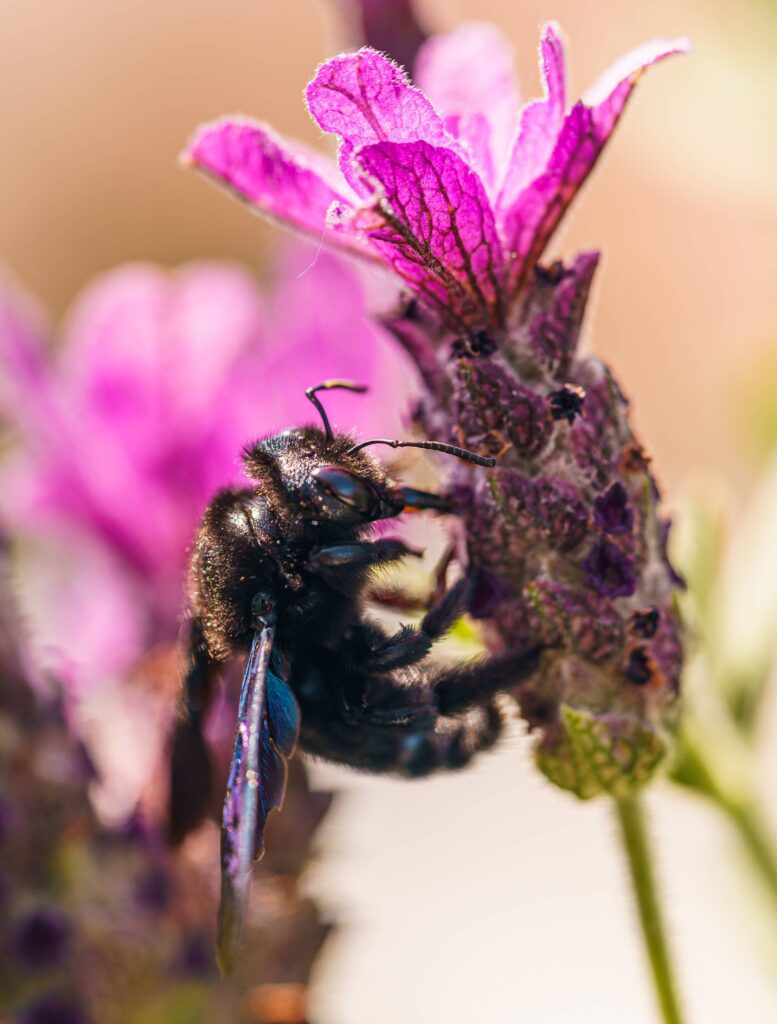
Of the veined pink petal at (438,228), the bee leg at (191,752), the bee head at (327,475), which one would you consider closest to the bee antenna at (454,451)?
the bee head at (327,475)

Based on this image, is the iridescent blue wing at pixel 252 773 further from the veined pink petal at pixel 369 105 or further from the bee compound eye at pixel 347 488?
the veined pink petal at pixel 369 105

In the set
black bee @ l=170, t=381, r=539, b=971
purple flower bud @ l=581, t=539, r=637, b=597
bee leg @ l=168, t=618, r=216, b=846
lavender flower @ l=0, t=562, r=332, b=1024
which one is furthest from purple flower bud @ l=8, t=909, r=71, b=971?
purple flower bud @ l=581, t=539, r=637, b=597

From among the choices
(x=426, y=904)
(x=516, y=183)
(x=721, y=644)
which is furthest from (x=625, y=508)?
(x=426, y=904)

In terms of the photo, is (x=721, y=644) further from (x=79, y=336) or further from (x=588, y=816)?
(x=588, y=816)

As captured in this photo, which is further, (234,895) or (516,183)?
(516,183)

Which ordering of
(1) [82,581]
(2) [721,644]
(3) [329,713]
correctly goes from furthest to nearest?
(1) [82,581]
(2) [721,644]
(3) [329,713]

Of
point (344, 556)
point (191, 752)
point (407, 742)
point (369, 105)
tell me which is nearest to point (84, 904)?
point (191, 752)

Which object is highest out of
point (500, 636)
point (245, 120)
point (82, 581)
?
point (245, 120)
